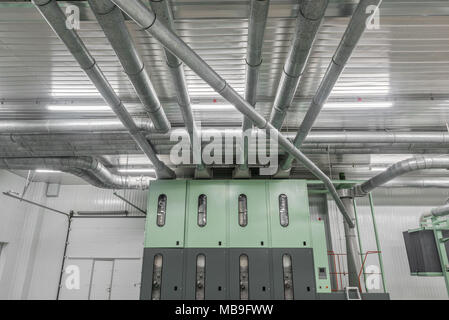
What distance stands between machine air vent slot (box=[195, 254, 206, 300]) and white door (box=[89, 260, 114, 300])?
4219 mm

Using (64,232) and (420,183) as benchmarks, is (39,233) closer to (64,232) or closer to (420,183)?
(64,232)

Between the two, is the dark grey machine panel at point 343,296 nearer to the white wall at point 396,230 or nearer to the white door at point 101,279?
the white wall at point 396,230

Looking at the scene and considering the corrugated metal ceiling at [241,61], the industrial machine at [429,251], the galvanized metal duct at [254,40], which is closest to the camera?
the galvanized metal duct at [254,40]

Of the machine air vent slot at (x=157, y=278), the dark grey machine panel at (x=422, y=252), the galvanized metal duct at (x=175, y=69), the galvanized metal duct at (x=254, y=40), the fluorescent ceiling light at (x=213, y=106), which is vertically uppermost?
the fluorescent ceiling light at (x=213, y=106)

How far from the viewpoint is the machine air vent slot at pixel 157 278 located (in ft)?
22.5

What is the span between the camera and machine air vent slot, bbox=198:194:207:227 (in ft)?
24.2

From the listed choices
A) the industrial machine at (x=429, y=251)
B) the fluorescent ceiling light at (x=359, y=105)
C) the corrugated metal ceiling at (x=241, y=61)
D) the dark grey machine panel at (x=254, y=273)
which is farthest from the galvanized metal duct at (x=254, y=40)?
the industrial machine at (x=429, y=251)

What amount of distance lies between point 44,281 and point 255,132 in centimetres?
889

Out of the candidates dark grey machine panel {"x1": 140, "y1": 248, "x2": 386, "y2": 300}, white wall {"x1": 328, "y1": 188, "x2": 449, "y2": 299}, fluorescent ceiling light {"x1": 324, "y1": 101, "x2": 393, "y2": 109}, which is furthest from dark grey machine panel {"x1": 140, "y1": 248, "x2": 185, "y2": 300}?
white wall {"x1": 328, "y1": 188, "x2": 449, "y2": 299}

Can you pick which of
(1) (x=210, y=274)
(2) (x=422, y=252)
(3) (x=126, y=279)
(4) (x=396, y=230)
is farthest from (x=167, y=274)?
(4) (x=396, y=230)

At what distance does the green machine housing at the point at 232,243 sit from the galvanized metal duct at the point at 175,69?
237 cm

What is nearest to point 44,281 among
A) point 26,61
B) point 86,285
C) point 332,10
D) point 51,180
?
point 86,285

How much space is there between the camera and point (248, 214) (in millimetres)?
7355

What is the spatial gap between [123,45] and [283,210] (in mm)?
5584
